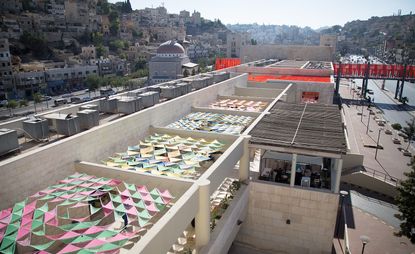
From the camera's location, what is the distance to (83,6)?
128125 mm

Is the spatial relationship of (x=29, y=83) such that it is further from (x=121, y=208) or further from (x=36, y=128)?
(x=121, y=208)

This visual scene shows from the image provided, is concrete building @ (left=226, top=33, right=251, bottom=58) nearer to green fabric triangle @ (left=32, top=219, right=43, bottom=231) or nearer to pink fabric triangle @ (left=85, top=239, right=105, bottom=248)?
green fabric triangle @ (left=32, top=219, right=43, bottom=231)

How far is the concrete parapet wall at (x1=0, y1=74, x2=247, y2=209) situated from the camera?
14.3m

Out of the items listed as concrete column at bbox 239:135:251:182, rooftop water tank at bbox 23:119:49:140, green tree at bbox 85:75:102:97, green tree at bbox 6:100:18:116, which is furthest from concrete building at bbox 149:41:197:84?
rooftop water tank at bbox 23:119:49:140

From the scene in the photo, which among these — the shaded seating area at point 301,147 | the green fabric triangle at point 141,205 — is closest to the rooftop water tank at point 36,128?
the green fabric triangle at point 141,205

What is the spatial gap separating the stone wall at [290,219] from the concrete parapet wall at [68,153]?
9810 mm

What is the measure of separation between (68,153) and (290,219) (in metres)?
15.0

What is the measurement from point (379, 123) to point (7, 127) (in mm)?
62981

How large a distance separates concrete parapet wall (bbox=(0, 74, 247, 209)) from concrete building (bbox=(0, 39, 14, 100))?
63.0m

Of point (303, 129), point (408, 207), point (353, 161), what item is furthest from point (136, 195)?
point (353, 161)

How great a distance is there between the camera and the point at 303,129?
2372 centimetres

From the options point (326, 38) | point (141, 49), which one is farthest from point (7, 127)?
point (326, 38)

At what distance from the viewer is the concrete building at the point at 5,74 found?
7169 cm

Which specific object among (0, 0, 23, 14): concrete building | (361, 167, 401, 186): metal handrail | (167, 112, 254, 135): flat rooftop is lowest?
(361, 167, 401, 186): metal handrail
